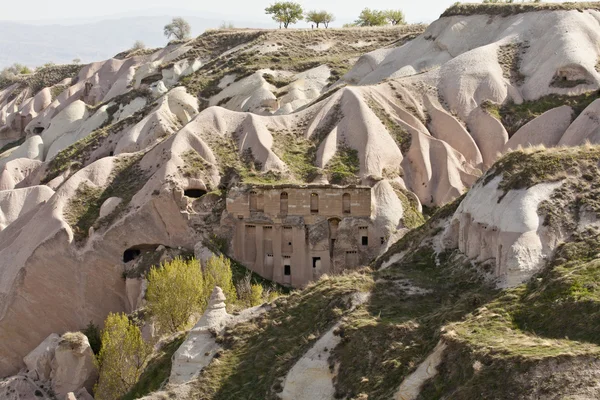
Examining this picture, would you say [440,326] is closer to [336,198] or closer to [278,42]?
[336,198]

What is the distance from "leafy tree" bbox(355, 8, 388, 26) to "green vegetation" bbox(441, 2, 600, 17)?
104ft

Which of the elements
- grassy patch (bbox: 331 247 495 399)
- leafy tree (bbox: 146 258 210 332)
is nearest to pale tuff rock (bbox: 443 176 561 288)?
grassy patch (bbox: 331 247 495 399)

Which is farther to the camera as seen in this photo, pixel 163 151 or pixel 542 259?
pixel 163 151

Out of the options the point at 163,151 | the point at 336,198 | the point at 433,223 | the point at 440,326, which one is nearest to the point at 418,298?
the point at 440,326

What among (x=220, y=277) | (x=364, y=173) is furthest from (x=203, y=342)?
(x=364, y=173)

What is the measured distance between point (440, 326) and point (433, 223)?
808 cm

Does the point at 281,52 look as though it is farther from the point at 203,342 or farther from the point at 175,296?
the point at 203,342

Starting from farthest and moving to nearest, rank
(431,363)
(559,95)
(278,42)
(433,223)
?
(278,42), (559,95), (433,223), (431,363)

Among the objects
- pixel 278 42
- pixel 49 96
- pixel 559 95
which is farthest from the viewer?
pixel 49 96

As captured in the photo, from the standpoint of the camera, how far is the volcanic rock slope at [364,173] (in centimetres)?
2570

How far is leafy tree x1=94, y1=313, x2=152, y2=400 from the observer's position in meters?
38.3

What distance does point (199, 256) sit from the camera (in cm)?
4788

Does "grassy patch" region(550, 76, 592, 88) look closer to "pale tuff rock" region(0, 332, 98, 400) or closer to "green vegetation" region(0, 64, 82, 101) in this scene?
"pale tuff rock" region(0, 332, 98, 400)

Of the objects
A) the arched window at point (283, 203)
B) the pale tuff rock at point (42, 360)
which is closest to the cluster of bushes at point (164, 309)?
the pale tuff rock at point (42, 360)
